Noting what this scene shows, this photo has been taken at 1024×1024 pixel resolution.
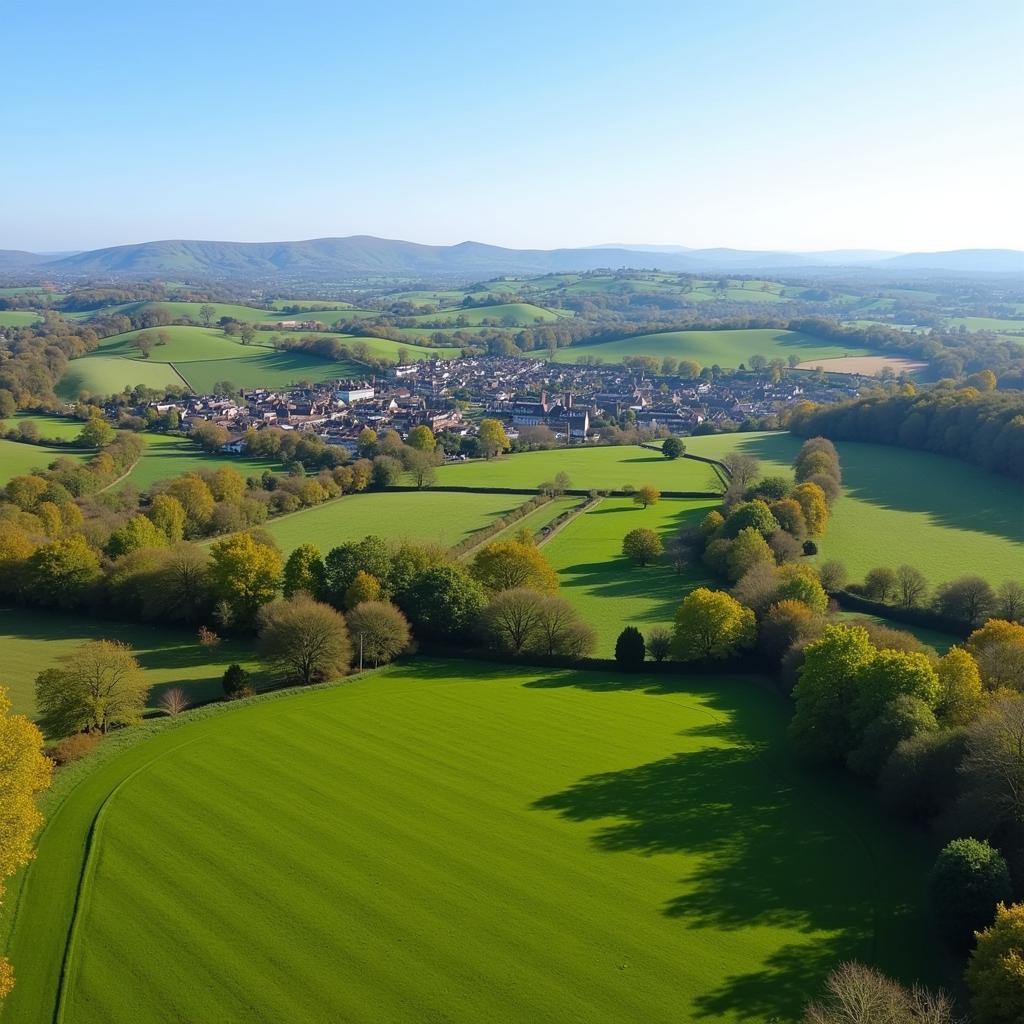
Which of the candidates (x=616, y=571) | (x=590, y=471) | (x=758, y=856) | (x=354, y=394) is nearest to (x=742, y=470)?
(x=590, y=471)

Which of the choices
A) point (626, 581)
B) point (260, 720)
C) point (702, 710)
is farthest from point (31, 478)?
point (702, 710)

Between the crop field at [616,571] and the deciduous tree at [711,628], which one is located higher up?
the deciduous tree at [711,628]

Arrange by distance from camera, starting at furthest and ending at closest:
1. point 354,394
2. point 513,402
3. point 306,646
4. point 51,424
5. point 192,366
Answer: point 192,366
point 354,394
point 513,402
point 51,424
point 306,646

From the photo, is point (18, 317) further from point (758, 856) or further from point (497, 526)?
point (758, 856)

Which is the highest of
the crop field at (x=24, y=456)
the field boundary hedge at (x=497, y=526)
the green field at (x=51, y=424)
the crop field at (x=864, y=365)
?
the crop field at (x=864, y=365)

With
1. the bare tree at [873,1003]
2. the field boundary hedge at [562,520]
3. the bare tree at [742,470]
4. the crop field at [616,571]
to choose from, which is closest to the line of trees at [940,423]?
the bare tree at [742,470]

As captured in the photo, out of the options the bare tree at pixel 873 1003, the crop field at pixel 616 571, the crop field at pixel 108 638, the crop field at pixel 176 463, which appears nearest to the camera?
the bare tree at pixel 873 1003

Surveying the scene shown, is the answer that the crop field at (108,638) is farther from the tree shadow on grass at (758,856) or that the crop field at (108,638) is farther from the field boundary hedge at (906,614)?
the field boundary hedge at (906,614)

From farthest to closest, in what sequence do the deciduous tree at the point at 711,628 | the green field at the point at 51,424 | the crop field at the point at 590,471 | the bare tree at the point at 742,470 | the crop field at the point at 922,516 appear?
the green field at the point at 51,424 → the crop field at the point at 590,471 → the bare tree at the point at 742,470 → the crop field at the point at 922,516 → the deciduous tree at the point at 711,628
